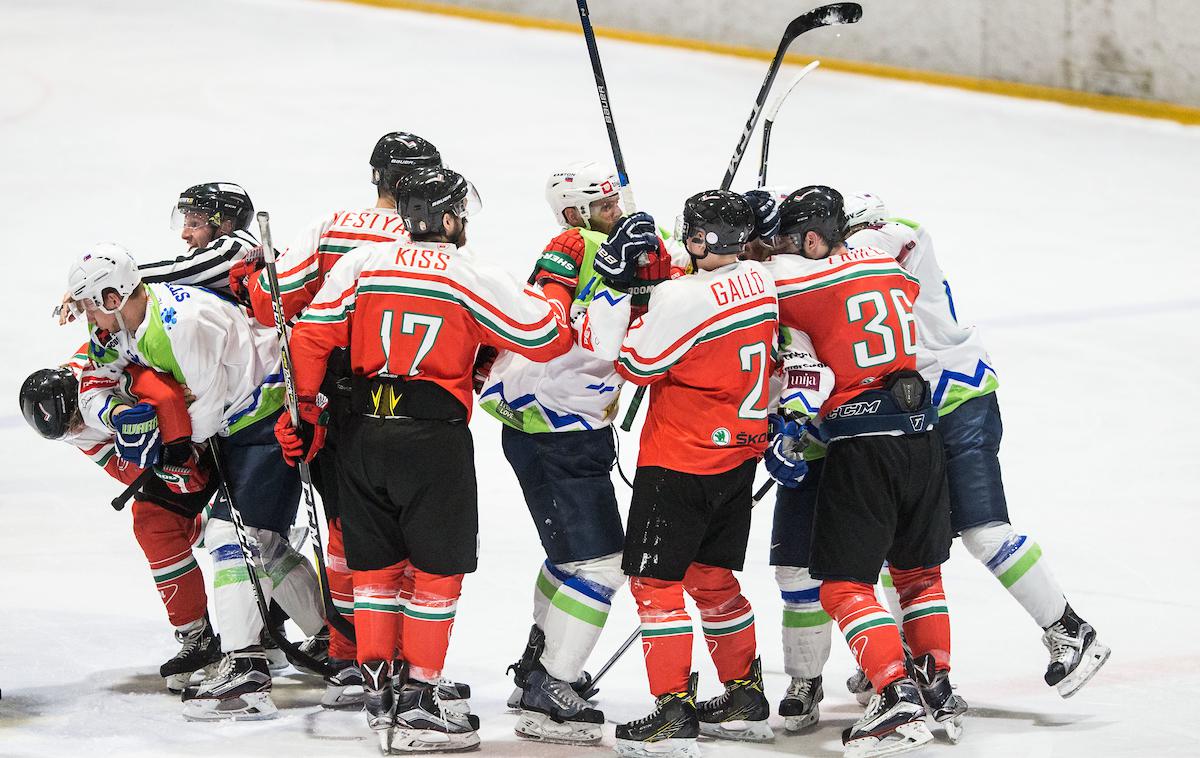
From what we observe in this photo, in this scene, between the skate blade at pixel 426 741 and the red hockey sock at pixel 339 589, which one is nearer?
the skate blade at pixel 426 741

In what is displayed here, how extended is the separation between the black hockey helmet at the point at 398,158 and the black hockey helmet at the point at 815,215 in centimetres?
96

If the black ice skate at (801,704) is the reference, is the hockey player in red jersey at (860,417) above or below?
above

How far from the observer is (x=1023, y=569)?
14.7 feet

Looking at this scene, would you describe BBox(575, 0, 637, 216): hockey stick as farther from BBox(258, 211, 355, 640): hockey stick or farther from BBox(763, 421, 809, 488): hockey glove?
BBox(258, 211, 355, 640): hockey stick

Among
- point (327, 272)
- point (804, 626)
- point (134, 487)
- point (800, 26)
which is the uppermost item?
point (800, 26)

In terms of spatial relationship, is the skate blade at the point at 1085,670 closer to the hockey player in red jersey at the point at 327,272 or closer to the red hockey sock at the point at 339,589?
the hockey player in red jersey at the point at 327,272

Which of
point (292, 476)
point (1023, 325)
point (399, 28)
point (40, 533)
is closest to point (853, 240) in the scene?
point (292, 476)

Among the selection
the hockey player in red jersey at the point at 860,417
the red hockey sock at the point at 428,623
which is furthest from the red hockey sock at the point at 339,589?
the hockey player in red jersey at the point at 860,417

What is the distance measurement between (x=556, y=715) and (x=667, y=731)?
1.28 ft

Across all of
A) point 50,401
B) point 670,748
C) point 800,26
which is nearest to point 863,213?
point 800,26

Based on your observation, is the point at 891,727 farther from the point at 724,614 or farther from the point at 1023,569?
the point at 1023,569

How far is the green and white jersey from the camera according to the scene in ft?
14.3

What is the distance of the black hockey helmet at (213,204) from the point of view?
465 cm

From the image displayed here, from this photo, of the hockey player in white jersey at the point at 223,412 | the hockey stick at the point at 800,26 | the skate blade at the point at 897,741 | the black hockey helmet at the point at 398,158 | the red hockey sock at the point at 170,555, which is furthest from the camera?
the hockey stick at the point at 800,26
